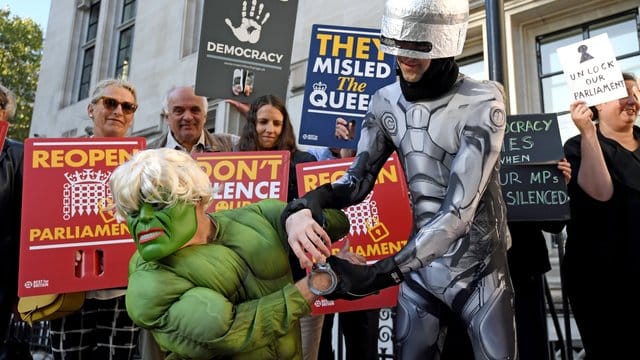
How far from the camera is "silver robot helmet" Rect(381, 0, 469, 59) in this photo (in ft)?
5.64

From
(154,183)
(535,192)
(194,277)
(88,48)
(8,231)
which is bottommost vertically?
(194,277)

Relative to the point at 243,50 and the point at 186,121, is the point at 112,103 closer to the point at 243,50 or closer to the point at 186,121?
the point at 186,121

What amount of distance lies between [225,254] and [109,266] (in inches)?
52.0

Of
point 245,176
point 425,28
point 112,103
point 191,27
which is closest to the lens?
point 425,28

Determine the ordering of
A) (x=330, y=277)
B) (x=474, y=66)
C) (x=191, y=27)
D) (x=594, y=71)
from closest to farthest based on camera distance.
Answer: (x=330, y=277) < (x=594, y=71) < (x=474, y=66) < (x=191, y=27)

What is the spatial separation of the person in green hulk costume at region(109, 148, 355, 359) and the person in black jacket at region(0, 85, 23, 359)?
4.85 feet

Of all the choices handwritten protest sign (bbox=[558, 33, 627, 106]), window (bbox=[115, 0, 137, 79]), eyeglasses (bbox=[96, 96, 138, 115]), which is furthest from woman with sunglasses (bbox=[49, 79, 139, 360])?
window (bbox=[115, 0, 137, 79])

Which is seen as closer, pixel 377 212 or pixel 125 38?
pixel 377 212

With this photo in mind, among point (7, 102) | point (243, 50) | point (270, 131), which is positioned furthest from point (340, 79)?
point (7, 102)

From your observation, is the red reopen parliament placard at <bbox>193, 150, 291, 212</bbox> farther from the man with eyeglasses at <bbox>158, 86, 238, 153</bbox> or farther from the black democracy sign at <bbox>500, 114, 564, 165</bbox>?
the black democracy sign at <bbox>500, 114, 564, 165</bbox>

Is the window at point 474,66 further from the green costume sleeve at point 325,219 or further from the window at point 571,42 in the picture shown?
the green costume sleeve at point 325,219

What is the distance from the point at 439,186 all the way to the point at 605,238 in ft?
4.62

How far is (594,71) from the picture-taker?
9.34ft

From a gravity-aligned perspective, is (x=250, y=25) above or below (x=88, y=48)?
below
